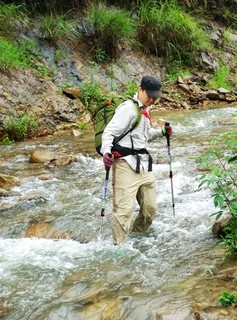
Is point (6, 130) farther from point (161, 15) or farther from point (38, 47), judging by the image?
point (161, 15)

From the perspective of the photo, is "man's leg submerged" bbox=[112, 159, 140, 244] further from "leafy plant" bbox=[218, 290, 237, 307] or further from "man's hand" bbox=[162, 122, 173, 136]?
"leafy plant" bbox=[218, 290, 237, 307]

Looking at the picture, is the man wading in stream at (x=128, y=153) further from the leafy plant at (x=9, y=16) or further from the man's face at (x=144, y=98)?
the leafy plant at (x=9, y=16)

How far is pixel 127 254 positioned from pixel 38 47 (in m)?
10.4

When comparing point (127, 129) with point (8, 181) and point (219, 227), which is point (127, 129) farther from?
point (8, 181)

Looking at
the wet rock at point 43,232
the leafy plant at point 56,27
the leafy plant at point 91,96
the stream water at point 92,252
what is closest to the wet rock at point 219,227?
the stream water at point 92,252

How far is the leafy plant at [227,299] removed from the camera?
3057 millimetres

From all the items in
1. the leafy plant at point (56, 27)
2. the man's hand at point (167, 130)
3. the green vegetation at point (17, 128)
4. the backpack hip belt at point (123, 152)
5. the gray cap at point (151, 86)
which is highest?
the gray cap at point (151, 86)

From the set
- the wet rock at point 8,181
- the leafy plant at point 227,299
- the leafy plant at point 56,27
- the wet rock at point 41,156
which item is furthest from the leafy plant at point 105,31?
the leafy plant at point 227,299

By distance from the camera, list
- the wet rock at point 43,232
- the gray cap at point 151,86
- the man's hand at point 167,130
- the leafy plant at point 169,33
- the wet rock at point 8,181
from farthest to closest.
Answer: the leafy plant at point 169,33 < the wet rock at point 8,181 < the wet rock at point 43,232 < the man's hand at point 167,130 < the gray cap at point 151,86

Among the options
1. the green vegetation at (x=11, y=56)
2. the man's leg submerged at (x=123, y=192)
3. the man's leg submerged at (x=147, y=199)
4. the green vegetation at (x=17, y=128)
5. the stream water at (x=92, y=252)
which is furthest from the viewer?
the green vegetation at (x=11, y=56)

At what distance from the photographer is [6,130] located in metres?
10.3

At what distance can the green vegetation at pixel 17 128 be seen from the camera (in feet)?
33.9

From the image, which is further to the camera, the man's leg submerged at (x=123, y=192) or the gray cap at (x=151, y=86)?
the man's leg submerged at (x=123, y=192)

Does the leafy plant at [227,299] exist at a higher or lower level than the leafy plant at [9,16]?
higher
